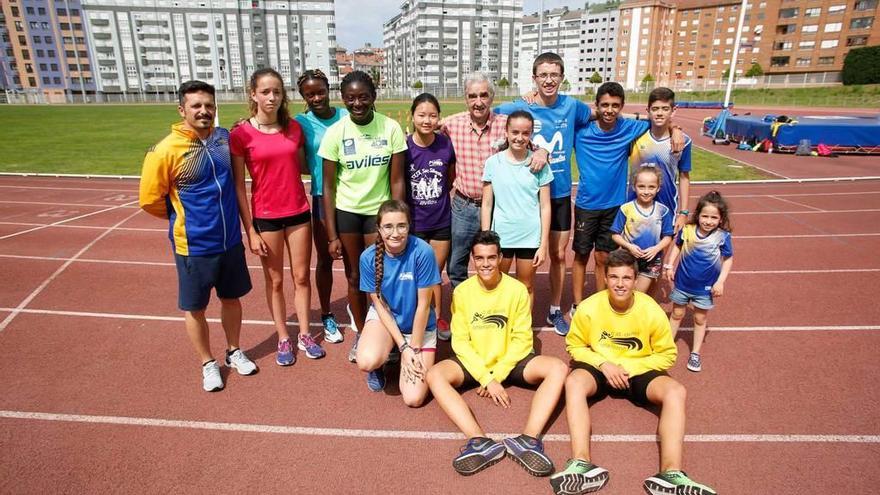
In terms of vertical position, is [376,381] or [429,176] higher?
[429,176]

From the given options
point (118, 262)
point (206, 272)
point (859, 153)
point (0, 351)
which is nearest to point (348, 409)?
point (206, 272)

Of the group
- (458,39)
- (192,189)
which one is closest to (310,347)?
(192,189)

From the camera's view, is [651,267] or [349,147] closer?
[349,147]

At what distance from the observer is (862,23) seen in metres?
49.8

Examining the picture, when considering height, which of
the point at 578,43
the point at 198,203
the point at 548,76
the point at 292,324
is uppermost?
the point at 578,43

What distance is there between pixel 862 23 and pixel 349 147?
6818 cm

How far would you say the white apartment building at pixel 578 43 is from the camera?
306 ft

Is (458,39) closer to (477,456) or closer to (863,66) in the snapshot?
(863,66)

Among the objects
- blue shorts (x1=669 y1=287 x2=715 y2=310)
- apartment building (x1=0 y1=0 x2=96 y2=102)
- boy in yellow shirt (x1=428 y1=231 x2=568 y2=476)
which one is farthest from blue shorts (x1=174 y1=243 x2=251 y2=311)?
apartment building (x1=0 y1=0 x2=96 y2=102)

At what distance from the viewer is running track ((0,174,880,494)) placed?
2775 mm

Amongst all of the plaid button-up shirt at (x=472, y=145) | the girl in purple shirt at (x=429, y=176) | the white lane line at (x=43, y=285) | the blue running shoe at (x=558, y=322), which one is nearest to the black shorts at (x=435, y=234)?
the girl in purple shirt at (x=429, y=176)

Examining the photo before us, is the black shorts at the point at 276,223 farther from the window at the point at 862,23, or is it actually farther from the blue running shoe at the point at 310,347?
the window at the point at 862,23

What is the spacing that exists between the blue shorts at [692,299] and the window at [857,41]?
65422mm

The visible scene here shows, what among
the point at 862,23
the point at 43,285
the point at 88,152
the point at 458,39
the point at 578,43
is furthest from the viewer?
the point at 578,43
